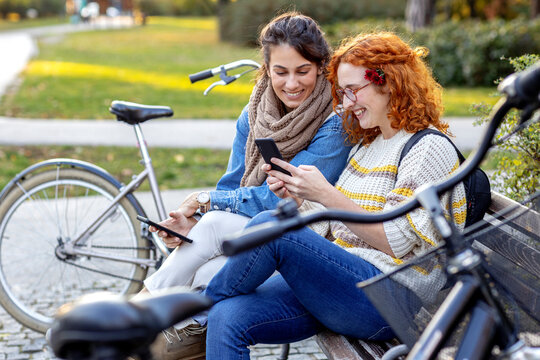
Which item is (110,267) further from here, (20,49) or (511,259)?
(20,49)

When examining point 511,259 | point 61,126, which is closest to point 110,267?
point 511,259

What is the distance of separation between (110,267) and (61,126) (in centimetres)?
500

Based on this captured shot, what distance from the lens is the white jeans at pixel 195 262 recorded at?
2842 mm

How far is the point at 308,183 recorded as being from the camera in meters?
2.55

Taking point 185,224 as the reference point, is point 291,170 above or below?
above

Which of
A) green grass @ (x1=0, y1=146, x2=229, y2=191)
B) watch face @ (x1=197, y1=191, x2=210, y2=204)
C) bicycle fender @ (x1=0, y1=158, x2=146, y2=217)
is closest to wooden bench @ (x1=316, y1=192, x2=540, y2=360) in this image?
watch face @ (x1=197, y1=191, x2=210, y2=204)

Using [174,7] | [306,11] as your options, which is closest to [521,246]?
[306,11]

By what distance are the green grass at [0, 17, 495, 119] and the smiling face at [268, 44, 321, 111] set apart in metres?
1.58

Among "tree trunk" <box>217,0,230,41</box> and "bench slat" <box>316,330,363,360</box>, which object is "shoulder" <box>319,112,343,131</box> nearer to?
"bench slat" <box>316,330,363,360</box>

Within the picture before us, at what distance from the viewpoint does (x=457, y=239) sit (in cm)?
149

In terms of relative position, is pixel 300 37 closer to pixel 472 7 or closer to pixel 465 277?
pixel 465 277

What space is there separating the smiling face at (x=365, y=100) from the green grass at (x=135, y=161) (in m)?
4.08

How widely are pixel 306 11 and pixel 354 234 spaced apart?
2089 centimetres

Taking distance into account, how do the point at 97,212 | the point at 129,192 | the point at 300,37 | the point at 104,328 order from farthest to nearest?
the point at 97,212
the point at 129,192
the point at 300,37
the point at 104,328
